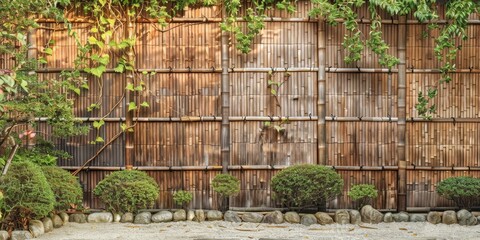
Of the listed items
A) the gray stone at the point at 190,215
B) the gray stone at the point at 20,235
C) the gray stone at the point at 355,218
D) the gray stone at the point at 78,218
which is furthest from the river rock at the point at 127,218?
the gray stone at the point at 355,218

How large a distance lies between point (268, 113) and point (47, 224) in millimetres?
3404

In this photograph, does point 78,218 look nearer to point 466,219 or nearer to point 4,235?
point 4,235

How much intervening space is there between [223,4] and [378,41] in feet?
7.39

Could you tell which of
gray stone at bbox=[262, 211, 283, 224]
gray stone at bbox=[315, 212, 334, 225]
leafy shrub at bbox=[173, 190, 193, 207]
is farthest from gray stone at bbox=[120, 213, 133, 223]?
gray stone at bbox=[315, 212, 334, 225]

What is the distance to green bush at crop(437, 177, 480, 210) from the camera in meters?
9.35

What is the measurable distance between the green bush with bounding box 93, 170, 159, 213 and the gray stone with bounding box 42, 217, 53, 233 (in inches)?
31.3

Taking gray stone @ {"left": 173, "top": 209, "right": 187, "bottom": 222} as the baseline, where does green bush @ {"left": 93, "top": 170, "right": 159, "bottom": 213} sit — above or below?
above

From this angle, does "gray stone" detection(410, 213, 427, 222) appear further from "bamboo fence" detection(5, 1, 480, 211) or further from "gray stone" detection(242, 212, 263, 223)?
"gray stone" detection(242, 212, 263, 223)

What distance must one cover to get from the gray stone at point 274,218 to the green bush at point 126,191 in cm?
155

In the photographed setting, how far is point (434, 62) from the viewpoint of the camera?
9977 millimetres

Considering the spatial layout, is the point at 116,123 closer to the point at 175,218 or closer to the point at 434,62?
the point at 175,218

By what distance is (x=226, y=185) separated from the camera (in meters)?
9.51

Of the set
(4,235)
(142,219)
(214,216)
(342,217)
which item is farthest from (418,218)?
(4,235)

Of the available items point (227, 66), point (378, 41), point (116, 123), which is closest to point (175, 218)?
point (116, 123)
